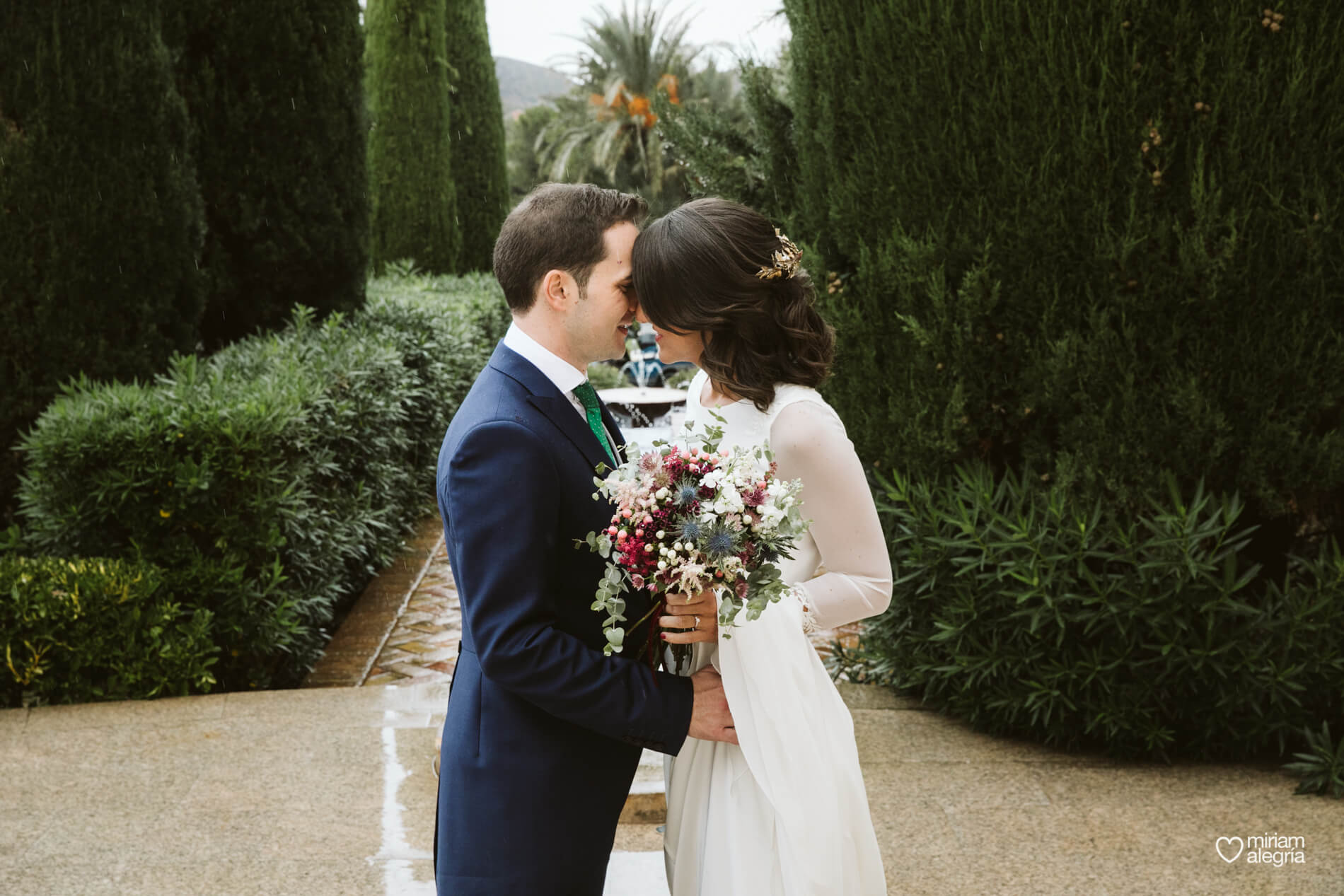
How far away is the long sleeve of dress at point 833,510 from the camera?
2227mm

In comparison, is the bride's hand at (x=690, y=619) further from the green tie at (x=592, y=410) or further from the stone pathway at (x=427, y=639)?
the stone pathway at (x=427, y=639)

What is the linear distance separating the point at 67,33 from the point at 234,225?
181 centimetres

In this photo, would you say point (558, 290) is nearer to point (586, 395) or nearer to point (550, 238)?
point (550, 238)

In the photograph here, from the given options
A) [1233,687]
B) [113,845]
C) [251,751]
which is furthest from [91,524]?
[1233,687]

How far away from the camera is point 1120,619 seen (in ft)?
13.1

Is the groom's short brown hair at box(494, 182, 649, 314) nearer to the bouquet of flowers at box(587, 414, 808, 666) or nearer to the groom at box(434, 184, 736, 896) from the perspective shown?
the groom at box(434, 184, 736, 896)

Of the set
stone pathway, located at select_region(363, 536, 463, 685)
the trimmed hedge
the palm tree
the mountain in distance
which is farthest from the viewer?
the mountain in distance

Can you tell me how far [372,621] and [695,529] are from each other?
17.7 ft

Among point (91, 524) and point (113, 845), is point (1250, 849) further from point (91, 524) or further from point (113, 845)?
point (91, 524)

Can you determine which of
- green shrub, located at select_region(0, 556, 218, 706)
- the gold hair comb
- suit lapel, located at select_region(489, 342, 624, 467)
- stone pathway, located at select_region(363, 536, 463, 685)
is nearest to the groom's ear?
suit lapel, located at select_region(489, 342, 624, 467)

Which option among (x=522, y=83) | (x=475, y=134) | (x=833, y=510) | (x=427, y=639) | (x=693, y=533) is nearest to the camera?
(x=693, y=533)

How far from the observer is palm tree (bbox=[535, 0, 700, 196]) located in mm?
39688

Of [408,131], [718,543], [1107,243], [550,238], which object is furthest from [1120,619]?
[408,131]

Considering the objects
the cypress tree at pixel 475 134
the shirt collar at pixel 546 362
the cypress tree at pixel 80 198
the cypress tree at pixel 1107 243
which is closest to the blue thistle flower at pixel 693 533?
the shirt collar at pixel 546 362
